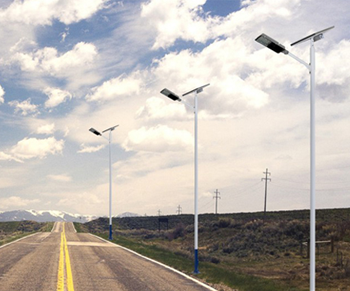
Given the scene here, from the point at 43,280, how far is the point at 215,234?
143 feet

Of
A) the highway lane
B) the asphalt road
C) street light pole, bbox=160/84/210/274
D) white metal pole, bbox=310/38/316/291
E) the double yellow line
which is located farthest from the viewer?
street light pole, bbox=160/84/210/274

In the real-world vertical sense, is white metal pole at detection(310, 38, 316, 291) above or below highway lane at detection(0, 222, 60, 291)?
above

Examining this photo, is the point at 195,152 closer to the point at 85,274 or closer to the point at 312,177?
the point at 85,274

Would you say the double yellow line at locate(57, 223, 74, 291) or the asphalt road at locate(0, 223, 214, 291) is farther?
the asphalt road at locate(0, 223, 214, 291)

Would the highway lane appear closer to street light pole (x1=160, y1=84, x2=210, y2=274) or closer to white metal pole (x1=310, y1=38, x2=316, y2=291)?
street light pole (x1=160, y1=84, x2=210, y2=274)

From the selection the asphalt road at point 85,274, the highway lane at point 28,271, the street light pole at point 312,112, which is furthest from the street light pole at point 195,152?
the street light pole at point 312,112

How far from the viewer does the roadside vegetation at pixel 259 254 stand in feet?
65.1

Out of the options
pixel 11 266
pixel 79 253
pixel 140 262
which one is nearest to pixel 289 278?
pixel 140 262

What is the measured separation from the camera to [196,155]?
1998 cm

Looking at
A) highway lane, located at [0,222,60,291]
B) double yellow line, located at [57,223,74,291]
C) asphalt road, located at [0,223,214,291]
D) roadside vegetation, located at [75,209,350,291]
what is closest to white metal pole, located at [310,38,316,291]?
asphalt road, located at [0,223,214,291]

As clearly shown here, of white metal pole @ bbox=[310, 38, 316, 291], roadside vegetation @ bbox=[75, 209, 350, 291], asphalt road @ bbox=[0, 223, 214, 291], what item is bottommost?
roadside vegetation @ bbox=[75, 209, 350, 291]

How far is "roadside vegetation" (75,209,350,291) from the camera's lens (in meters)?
19.8

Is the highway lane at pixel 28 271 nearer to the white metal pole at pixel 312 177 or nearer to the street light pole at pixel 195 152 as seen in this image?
the street light pole at pixel 195 152

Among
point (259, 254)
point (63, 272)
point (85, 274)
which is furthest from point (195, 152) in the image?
point (259, 254)
